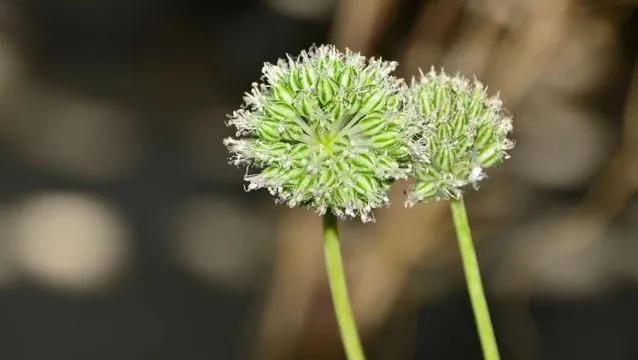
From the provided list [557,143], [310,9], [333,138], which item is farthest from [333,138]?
[557,143]

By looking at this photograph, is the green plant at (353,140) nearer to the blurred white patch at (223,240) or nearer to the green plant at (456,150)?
the green plant at (456,150)

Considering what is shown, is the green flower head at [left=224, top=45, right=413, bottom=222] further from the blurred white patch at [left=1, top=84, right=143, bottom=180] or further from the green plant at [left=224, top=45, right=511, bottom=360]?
the blurred white patch at [left=1, top=84, right=143, bottom=180]

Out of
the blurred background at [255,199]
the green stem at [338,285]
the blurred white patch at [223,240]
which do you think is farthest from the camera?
the blurred white patch at [223,240]

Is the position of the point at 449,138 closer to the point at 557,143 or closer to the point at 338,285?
the point at 338,285

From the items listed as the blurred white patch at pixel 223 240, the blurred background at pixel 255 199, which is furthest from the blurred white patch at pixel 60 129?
the blurred white patch at pixel 223 240

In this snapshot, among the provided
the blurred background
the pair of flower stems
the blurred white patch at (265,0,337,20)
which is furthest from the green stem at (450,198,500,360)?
the blurred white patch at (265,0,337,20)
